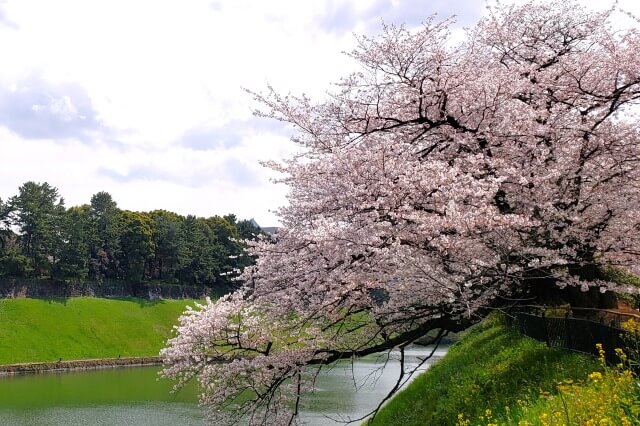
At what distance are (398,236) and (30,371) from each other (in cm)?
5426

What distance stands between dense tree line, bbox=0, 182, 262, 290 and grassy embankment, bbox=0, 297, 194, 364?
14.9ft

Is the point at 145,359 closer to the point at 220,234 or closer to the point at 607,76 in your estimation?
the point at 220,234

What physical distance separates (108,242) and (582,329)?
79.0 m

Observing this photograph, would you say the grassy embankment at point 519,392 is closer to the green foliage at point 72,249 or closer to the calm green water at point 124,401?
the calm green water at point 124,401

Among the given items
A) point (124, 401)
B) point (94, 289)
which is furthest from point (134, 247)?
point (124, 401)

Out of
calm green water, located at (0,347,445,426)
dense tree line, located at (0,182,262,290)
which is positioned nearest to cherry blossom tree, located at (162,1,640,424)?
calm green water, located at (0,347,445,426)

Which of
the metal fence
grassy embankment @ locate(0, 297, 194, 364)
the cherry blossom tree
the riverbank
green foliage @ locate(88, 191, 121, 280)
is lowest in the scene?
the riverbank

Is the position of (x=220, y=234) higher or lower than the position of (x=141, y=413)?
higher

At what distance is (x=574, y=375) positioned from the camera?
8.54 meters

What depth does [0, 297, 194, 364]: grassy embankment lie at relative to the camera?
58812mm

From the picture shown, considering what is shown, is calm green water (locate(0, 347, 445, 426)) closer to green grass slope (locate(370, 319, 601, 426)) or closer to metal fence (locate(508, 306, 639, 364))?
green grass slope (locate(370, 319, 601, 426))

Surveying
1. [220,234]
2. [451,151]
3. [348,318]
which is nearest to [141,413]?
[348,318]

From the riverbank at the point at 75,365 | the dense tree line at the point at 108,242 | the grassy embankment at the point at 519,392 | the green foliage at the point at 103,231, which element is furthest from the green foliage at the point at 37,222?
the grassy embankment at the point at 519,392

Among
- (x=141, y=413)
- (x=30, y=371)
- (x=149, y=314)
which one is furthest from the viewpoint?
(x=149, y=314)
